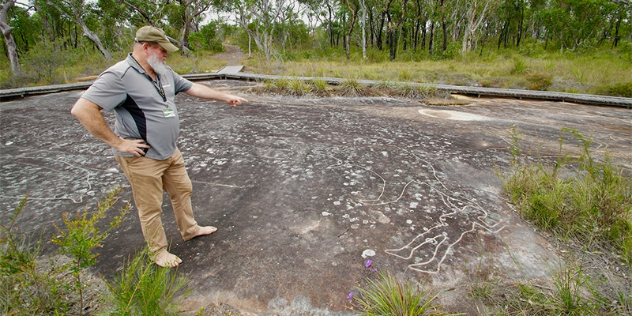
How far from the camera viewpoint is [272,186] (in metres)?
3.46

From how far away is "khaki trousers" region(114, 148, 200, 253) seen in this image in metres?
2.09

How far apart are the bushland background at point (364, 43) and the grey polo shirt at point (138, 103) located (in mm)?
9280

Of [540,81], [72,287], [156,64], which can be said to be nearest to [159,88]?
[156,64]

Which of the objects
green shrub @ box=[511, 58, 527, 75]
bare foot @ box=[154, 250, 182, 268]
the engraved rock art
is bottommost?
the engraved rock art

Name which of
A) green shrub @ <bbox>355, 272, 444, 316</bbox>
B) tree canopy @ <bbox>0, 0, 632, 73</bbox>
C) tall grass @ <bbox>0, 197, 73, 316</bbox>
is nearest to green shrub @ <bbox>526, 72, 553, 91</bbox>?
tree canopy @ <bbox>0, 0, 632, 73</bbox>

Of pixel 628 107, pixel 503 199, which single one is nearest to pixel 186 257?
pixel 503 199

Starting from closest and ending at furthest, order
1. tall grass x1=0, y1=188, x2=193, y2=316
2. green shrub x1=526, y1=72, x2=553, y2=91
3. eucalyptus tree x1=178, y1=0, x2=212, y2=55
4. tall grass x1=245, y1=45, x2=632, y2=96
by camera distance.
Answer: tall grass x1=0, y1=188, x2=193, y2=316
tall grass x1=245, y1=45, x2=632, y2=96
green shrub x1=526, y1=72, x2=553, y2=91
eucalyptus tree x1=178, y1=0, x2=212, y2=55

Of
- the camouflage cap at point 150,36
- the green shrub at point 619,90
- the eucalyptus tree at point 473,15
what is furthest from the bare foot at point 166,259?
the eucalyptus tree at point 473,15

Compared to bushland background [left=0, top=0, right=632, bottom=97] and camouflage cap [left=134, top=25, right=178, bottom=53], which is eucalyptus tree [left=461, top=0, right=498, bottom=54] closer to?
bushland background [left=0, top=0, right=632, bottom=97]

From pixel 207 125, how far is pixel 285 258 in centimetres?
404

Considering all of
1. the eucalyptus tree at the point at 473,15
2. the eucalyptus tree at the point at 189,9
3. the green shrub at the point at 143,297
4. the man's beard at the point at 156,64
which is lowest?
the green shrub at the point at 143,297

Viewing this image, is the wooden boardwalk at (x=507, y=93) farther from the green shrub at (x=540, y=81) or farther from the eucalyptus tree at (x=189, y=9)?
the eucalyptus tree at (x=189, y=9)

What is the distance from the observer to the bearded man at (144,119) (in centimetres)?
189

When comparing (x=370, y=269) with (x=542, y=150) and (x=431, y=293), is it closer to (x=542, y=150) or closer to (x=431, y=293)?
(x=431, y=293)
